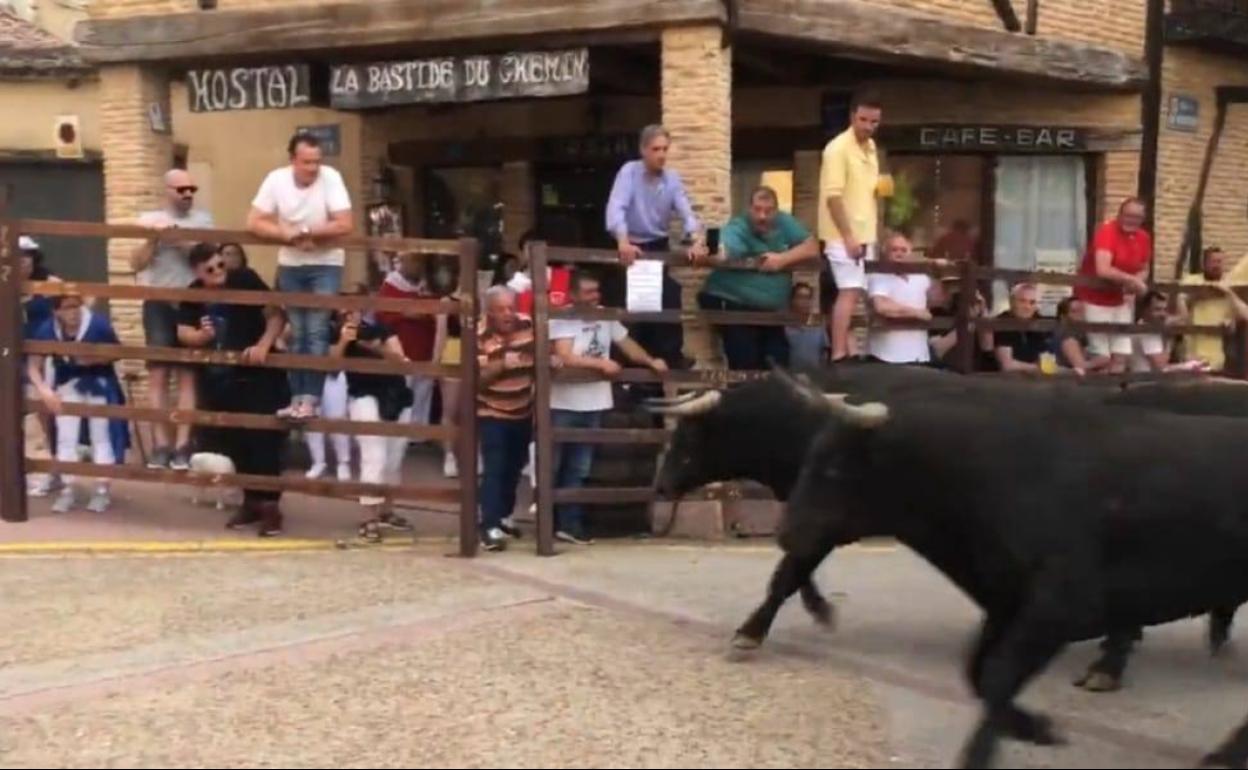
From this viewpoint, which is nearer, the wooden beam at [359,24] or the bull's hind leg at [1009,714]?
the bull's hind leg at [1009,714]

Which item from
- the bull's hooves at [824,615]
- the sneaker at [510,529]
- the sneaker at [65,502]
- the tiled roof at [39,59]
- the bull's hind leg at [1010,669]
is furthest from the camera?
the tiled roof at [39,59]

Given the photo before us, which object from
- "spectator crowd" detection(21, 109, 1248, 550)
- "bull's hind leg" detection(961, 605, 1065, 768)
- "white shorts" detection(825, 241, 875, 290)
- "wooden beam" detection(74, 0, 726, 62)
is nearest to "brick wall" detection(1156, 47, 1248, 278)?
"spectator crowd" detection(21, 109, 1248, 550)

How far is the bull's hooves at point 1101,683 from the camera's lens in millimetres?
6348

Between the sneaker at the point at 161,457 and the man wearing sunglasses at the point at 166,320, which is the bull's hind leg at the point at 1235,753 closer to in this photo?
the man wearing sunglasses at the point at 166,320

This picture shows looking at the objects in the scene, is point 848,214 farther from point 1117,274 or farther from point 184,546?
point 184,546

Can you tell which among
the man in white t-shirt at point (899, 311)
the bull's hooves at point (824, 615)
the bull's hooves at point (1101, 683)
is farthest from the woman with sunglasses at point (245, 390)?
the bull's hooves at point (1101, 683)

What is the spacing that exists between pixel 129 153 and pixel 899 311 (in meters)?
6.89

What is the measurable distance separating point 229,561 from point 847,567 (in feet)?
11.1

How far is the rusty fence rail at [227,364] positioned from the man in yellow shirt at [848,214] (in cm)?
224

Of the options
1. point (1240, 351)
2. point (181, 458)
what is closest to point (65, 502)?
point (181, 458)

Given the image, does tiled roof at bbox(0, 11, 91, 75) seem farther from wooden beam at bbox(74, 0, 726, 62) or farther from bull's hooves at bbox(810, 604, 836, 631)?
bull's hooves at bbox(810, 604, 836, 631)

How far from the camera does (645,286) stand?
Result: 9148 millimetres

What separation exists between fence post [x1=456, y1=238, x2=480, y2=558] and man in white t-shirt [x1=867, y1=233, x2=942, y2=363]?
8.43ft

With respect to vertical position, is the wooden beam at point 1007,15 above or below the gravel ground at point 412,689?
above
